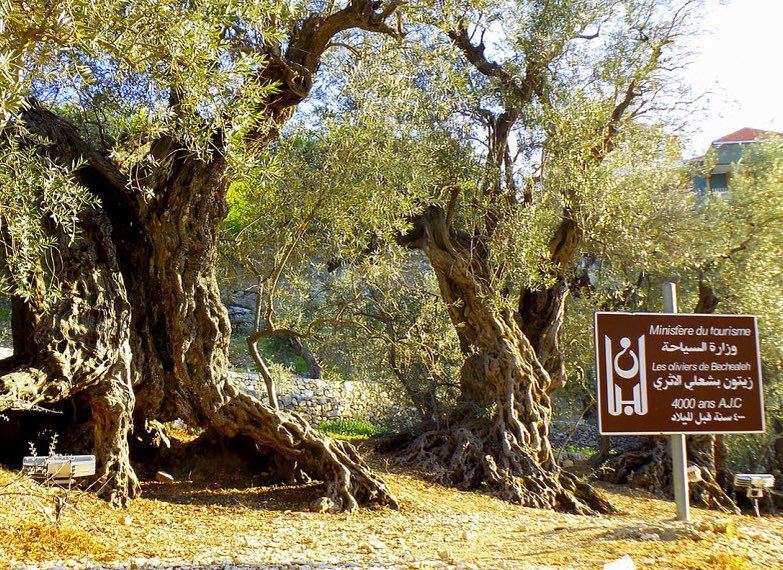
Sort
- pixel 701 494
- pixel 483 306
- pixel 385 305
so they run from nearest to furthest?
pixel 483 306, pixel 701 494, pixel 385 305

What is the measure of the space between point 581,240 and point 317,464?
592cm

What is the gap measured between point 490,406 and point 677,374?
5.17 m

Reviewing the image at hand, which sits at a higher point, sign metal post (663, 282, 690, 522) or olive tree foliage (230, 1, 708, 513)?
olive tree foliage (230, 1, 708, 513)

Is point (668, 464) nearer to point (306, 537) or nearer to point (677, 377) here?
point (677, 377)

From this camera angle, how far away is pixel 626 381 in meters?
6.59

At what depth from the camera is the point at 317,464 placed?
344 inches

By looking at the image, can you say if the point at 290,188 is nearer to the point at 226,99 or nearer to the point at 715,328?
the point at 226,99

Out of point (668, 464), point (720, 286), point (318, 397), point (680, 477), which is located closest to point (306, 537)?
point (680, 477)

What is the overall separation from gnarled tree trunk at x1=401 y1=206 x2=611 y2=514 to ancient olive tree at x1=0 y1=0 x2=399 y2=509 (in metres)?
2.75

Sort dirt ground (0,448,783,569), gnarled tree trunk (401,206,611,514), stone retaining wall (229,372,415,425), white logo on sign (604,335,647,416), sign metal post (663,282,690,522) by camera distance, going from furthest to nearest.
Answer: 1. stone retaining wall (229,372,415,425)
2. gnarled tree trunk (401,206,611,514)
3. sign metal post (663,282,690,522)
4. white logo on sign (604,335,647,416)
5. dirt ground (0,448,783,569)

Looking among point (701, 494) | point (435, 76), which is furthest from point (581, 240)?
point (701, 494)

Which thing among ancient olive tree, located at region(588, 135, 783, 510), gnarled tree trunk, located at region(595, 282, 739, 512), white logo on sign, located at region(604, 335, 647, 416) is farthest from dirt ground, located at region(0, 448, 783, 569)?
ancient olive tree, located at region(588, 135, 783, 510)

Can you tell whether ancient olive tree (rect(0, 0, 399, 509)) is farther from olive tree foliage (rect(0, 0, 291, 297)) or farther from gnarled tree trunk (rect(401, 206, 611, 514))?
gnarled tree trunk (rect(401, 206, 611, 514))

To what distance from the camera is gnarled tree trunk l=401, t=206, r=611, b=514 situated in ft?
34.8
